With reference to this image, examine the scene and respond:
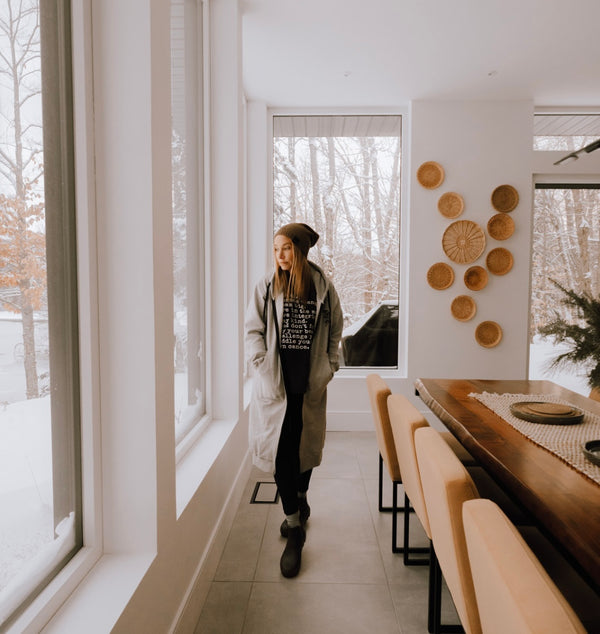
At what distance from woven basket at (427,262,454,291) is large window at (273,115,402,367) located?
351mm

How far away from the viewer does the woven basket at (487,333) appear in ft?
13.7

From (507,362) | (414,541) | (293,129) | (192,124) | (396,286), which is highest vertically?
(293,129)

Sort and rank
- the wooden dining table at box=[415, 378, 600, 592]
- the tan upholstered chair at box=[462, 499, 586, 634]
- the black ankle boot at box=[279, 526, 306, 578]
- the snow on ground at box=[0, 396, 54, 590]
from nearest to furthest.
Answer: the tan upholstered chair at box=[462, 499, 586, 634]
the snow on ground at box=[0, 396, 54, 590]
the wooden dining table at box=[415, 378, 600, 592]
the black ankle boot at box=[279, 526, 306, 578]

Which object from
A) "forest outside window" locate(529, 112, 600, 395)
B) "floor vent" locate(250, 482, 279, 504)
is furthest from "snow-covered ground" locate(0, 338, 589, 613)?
"forest outside window" locate(529, 112, 600, 395)

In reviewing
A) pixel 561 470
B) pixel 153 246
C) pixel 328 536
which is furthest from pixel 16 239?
pixel 328 536

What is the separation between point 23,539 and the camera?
1052 millimetres

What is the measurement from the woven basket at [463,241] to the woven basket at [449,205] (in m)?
0.09

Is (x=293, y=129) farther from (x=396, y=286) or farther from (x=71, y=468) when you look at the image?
(x=71, y=468)

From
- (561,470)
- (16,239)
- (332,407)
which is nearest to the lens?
(16,239)

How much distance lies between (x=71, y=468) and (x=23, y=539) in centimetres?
24

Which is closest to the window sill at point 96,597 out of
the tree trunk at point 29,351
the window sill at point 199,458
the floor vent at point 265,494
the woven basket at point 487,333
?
the window sill at point 199,458

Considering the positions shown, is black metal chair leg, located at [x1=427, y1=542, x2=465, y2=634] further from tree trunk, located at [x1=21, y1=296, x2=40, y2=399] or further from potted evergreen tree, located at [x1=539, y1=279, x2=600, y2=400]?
tree trunk, located at [x1=21, y1=296, x2=40, y2=399]

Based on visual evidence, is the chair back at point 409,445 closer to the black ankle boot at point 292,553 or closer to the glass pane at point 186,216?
the black ankle boot at point 292,553

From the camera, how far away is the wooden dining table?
1.10 meters
